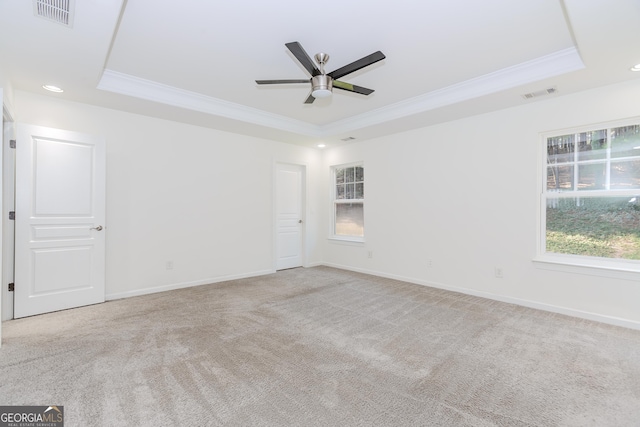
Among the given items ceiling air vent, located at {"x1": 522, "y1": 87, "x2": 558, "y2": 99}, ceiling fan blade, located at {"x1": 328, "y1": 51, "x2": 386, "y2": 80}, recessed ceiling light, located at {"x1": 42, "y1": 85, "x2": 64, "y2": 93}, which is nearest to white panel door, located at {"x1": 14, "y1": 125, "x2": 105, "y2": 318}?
recessed ceiling light, located at {"x1": 42, "y1": 85, "x2": 64, "y2": 93}

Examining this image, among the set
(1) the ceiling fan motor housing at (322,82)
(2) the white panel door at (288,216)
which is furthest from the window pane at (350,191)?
(1) the ceiling fan motor housing at (322,82)

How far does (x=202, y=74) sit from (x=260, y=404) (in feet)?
10.7

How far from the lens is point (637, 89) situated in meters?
2.96

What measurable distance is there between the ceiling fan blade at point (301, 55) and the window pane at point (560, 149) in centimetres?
305

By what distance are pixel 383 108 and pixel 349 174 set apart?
1.88m

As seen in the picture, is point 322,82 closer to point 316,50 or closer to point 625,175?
point 316,50

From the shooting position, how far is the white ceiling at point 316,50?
7.21 ft

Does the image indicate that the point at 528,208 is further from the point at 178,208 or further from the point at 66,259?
the point at 66,259

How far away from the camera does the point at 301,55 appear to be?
2.32 meters

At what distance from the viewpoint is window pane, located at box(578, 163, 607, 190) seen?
3.24 meters

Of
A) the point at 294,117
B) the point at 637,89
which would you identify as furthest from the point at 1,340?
the point at 637,89

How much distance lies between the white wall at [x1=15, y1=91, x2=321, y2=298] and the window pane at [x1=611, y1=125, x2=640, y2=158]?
4710 mm

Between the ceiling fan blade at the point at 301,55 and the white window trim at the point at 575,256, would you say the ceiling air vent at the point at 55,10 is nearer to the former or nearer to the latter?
the ceiling fan blade at the point at 301,55

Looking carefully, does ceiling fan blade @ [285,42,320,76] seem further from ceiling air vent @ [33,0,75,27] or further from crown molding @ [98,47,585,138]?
crown molding @ [98,47,585,138]
